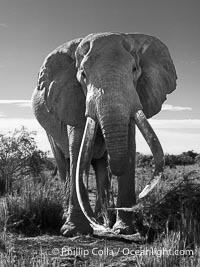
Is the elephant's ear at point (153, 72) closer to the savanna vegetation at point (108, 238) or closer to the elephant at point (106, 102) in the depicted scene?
the elephant at point (106, 102)

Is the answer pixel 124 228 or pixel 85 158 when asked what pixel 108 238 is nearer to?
pixel 124 228

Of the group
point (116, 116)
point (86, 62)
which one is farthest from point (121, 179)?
point (86, 62)

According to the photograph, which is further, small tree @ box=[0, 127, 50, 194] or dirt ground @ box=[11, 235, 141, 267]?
small tree @ box=[0, 127, 50, 194]

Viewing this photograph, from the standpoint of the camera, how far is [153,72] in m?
6.35

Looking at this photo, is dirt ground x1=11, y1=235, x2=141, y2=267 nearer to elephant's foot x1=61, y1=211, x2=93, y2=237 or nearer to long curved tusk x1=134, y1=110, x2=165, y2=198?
elephant's foot x1=61, y1=211, x2=93, y2=237

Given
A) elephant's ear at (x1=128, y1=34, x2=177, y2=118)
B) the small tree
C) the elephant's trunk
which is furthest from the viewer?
the small tree

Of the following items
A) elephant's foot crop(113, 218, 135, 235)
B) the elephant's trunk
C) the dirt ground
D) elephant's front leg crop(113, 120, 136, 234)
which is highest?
the elephant's trunk

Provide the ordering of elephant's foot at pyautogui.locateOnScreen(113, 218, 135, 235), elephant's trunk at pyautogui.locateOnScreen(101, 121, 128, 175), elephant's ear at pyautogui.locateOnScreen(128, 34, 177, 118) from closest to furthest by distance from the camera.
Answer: elephant's trunk at pyautogui.locateOnScreen(101, 121, 128, 175) < elephant's foot at pyautogui.locateOnScreen(113, 218, 135, 235) < elephant's ear at pyautogui.locateOnScreen(128, 34, 177, 118)

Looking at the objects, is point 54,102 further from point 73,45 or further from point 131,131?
point 131,131

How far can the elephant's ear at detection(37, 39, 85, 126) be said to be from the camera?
6.12 meters

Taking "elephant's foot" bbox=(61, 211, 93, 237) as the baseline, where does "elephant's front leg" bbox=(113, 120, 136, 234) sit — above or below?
above

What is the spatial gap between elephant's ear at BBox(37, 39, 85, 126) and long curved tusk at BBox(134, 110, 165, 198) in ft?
3.93

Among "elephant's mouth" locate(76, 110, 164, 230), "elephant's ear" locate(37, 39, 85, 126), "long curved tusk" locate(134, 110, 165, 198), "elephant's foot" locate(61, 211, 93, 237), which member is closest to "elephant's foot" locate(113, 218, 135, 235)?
"elephant's foot" locate(61, 211, 93, 237)

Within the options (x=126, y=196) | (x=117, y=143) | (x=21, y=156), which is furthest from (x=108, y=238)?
(x=21, y=156)
